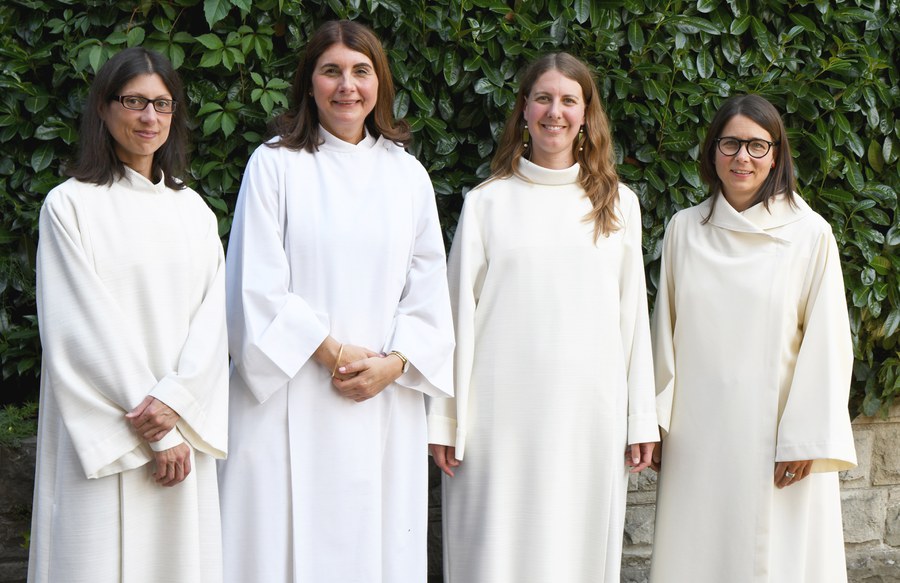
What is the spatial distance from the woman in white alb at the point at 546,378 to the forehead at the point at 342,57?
66 cm

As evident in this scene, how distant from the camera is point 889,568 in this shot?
512 cm

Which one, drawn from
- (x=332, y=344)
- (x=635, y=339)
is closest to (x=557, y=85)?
(x=635, y=339)

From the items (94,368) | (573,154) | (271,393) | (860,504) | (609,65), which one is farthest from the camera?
(860,504)

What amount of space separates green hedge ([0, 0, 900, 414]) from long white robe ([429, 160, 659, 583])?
73cm

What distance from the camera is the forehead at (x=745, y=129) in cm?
391

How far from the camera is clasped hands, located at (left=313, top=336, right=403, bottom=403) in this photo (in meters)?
3.53

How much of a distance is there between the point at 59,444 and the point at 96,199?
2.42 feet

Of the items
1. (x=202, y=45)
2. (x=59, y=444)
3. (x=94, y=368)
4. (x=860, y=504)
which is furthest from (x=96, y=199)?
(x=860, y=504)

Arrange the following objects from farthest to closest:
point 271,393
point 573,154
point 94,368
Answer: point 573,154, point 271,393, point 94,368

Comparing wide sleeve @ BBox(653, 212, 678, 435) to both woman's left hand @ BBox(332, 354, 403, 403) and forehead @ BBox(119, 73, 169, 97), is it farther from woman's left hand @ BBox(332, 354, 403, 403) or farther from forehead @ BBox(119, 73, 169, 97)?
forehead @ BBox(119, 73, 169, 97)

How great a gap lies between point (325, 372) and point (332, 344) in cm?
12

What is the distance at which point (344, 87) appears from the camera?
3648 mm

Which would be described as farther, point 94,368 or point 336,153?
point 336,153

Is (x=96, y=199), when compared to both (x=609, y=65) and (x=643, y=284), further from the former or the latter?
(x=609, y=65)
